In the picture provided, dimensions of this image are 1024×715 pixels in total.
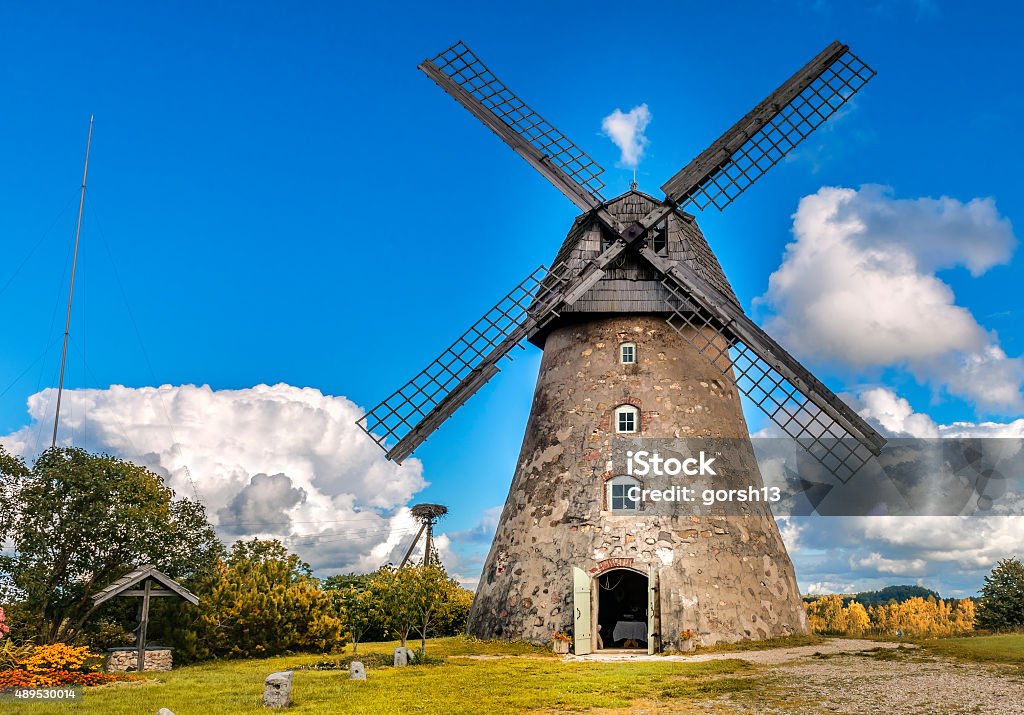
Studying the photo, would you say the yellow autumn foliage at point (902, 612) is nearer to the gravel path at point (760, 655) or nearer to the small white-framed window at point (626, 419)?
the gravel path at point (760, 655)

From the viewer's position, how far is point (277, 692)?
12.1 m

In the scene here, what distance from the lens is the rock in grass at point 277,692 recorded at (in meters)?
12.0

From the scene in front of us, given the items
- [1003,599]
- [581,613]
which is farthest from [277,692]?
[1003,599]

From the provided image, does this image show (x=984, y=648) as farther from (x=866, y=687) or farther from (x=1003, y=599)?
(x=1003, y=599)

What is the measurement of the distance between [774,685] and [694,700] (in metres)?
1.89

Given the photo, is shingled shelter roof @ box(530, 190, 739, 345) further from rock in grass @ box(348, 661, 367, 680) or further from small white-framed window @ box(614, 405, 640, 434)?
rock in grass @ box(348, 661, 367, 680)

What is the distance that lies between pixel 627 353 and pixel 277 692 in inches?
489

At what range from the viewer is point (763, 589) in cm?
1984

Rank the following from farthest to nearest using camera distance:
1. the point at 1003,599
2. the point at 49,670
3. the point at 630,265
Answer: the point at 1003,599 → the point at 630,265 → the point at 49,670

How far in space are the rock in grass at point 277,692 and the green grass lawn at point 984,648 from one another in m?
12.8

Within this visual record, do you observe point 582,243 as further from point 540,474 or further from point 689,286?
point 540,474

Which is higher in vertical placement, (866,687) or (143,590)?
(143,590)

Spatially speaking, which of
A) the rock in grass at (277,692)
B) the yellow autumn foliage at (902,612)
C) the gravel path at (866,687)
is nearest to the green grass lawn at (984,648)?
the gravel path at (866,687)

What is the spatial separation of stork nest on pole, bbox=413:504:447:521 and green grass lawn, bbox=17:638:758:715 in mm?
26880
